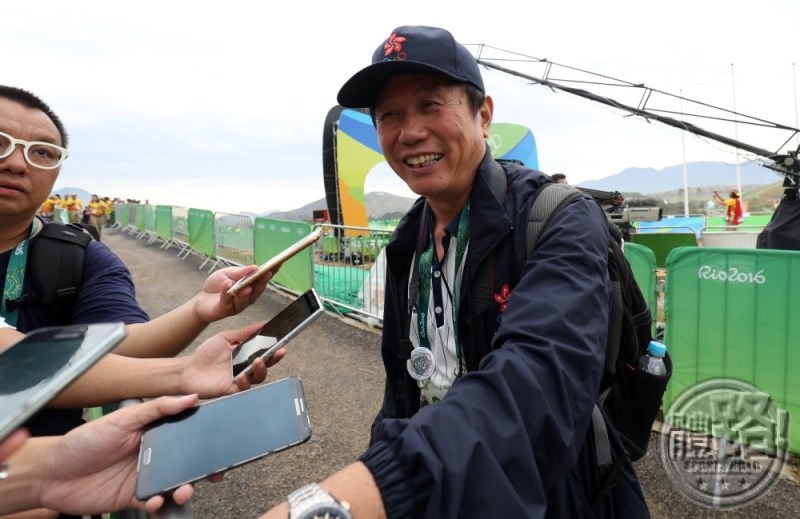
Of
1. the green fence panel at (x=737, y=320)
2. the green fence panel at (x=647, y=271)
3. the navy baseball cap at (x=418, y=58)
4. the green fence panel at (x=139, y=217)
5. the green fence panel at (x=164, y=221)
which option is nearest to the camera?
the navy baseball cap at (x=418, y=58)

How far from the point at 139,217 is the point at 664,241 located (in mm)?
22508

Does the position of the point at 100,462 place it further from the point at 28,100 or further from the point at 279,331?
the point at 28,100

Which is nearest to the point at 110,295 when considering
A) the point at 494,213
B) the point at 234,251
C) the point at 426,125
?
the point at 426,125

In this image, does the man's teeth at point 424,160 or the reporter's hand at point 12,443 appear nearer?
the reporter's hand at point 12,443

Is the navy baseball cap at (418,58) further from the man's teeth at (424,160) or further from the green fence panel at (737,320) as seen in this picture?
the green fence panel at (737,320)

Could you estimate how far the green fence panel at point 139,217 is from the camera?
2086 centimetres

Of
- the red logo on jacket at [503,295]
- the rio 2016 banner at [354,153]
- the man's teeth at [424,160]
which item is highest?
the rio 2016 banner at [354,153]

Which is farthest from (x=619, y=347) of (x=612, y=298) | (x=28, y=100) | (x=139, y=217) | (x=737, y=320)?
(x=139, y=217)

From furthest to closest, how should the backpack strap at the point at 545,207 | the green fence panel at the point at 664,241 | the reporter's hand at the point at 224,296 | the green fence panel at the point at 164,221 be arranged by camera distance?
the green fence panel at the point at 164,221, the green fence panel at the point at 664,241, the reporter's hand at the point at 224,296, the backpack strap at the point at 545,207

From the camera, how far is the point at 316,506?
0.73 metres

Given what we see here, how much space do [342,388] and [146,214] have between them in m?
19.4

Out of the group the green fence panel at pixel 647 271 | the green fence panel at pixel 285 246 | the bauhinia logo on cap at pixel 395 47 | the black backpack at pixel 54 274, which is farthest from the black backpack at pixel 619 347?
the green fence panel at pixel 285 246

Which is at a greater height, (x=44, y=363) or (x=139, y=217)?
(x=139, y=217)

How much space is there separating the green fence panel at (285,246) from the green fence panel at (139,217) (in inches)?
573
